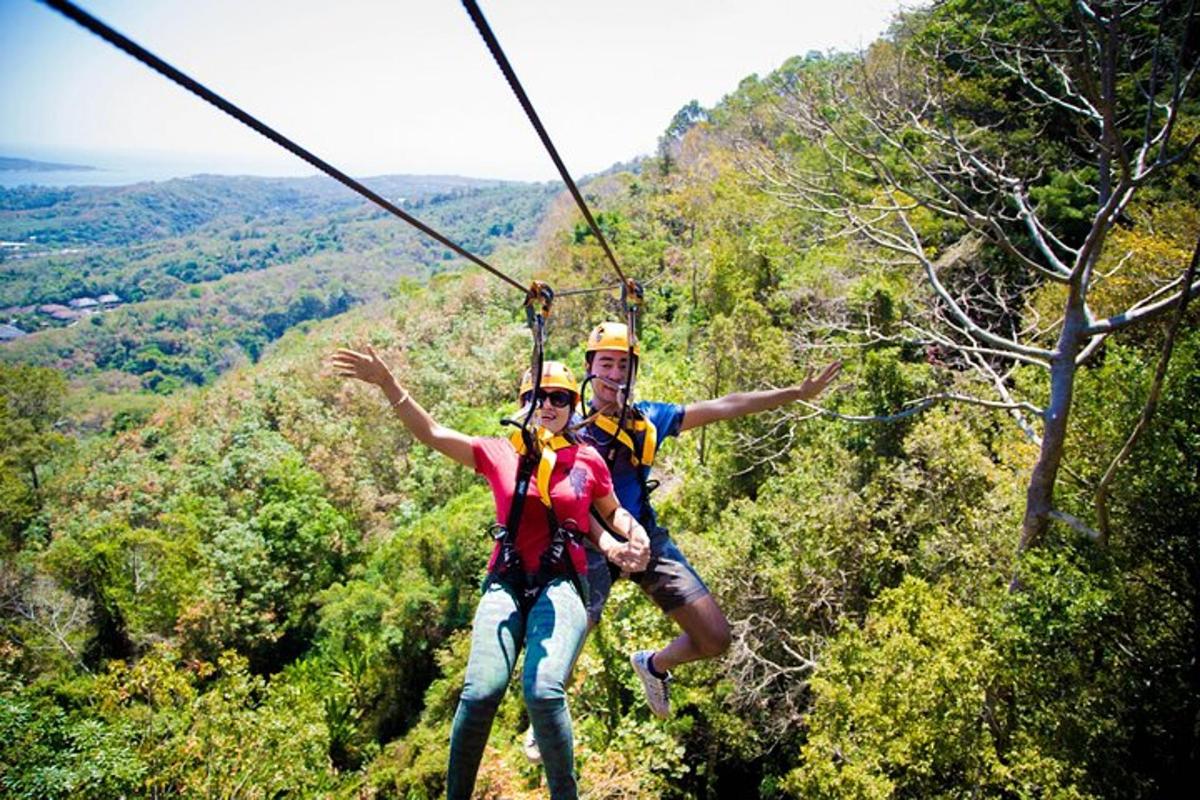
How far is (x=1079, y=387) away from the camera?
7145mm

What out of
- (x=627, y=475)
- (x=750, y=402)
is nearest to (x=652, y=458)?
(x=627, y=475)

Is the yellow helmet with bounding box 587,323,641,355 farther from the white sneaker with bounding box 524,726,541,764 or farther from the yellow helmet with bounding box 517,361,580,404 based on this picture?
the white sneaker with bounding box 524,726,541,764

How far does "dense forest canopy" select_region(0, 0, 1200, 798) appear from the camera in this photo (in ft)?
18.8

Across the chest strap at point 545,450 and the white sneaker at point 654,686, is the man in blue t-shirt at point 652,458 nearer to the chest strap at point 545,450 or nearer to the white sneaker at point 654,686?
the white sneaker at point 654,686

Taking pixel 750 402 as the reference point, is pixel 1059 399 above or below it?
below

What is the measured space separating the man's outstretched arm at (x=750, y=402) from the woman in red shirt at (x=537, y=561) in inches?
39.5

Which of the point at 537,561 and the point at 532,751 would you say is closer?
the point at 537,561

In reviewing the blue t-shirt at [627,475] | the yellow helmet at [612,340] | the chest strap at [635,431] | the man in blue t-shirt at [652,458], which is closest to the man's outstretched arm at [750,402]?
the man in blue t-shirt at [652,458]

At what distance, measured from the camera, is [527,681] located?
309 cm

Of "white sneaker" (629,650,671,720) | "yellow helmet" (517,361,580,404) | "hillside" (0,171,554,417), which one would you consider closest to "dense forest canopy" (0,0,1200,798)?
"white sneaker" (629,650,671,720)

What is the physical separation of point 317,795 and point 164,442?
36.1 m

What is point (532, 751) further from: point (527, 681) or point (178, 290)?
point (178, 290)

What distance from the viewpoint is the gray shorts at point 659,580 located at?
426cm

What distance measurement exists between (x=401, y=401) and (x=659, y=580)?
1972mm
